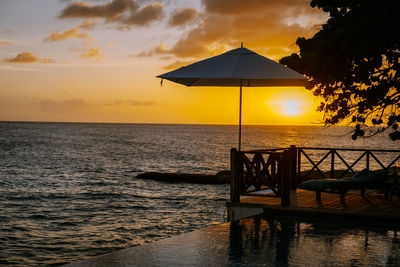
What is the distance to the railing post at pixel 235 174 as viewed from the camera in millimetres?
9117

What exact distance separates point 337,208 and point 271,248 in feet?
10.1

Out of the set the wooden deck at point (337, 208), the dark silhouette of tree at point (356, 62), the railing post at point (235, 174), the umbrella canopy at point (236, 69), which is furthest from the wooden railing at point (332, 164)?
the umbrella canopy at point (236, 69)

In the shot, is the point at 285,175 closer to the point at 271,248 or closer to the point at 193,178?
the point at 271,248

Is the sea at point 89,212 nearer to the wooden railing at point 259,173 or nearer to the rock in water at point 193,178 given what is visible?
the wooden railing at point 259,173

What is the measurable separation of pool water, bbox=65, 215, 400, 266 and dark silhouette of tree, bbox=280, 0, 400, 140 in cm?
369

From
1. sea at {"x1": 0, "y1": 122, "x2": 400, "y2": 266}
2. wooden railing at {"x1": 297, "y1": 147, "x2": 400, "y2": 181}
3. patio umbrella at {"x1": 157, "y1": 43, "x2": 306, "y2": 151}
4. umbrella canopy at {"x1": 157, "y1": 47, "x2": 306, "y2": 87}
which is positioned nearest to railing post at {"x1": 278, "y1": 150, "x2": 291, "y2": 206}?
patio umbrella at {"x1": 157, "y1": 43, "x2": 306, "y2": 151}

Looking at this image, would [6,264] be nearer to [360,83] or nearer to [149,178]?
[360,83]

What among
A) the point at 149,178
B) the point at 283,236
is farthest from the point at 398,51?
the point at 149,178

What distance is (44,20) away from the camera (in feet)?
69.6

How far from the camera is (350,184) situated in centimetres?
959

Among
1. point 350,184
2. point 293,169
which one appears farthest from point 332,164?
point 350,184

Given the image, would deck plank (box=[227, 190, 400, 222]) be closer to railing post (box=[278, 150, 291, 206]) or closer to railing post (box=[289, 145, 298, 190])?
railing post (box=[278, 150, 291, 206])

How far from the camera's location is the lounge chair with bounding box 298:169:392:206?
9.42m

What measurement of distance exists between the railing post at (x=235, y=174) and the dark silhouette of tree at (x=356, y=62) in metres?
3.03
